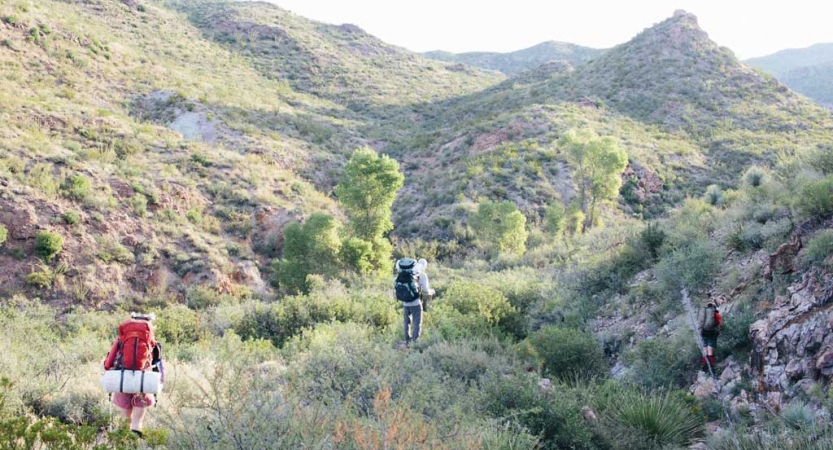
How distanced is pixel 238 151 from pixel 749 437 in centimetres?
2541

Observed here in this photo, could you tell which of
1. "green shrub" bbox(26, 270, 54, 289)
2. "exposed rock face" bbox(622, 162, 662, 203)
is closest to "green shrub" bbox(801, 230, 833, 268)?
"green shrub" bbox(26, 270, 54, 289)

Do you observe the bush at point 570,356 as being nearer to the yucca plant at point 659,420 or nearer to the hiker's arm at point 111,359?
the yucca plant at point 659,420

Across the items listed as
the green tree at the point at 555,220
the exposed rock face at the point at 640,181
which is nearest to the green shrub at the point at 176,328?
the green tree at the point at 555,220

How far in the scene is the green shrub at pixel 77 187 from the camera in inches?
616

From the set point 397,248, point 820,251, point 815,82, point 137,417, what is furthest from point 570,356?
point 815,82

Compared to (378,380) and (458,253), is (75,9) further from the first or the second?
(378,380)

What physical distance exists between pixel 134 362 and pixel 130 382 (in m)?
0.25

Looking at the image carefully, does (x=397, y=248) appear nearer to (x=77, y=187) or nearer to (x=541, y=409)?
(x=77, y=187)

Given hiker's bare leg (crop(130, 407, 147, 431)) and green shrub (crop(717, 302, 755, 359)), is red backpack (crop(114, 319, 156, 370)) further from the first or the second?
green shrub (crop(717, 302, 755, 359))

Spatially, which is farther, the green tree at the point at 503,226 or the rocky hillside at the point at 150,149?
the green tree at the point at 503,226

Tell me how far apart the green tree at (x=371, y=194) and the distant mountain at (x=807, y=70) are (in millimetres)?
41208

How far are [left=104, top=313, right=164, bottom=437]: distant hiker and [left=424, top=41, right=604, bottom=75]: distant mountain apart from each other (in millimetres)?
85842

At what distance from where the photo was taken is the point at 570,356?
7.02m

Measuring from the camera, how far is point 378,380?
16.9 ft
